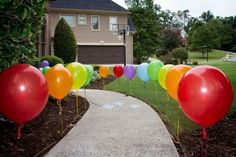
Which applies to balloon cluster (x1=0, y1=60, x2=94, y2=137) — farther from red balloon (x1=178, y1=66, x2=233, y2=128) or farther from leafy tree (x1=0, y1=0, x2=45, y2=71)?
red balloon (x1=178, y1=66, x2=233, y2=128)

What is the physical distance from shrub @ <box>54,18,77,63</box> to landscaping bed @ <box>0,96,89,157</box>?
14.0 meters

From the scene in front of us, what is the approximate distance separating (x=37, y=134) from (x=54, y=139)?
35cm

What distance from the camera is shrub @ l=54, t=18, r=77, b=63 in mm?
23781

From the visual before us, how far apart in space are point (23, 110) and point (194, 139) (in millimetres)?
3592

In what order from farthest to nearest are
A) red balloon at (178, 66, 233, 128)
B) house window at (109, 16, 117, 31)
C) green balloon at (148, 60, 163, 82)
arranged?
house window at (109, 16, 117, 31), green balloon at (148, 60, 163, 82), red balloon at (178, 66, 233, 128)

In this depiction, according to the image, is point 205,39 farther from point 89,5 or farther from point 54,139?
point 54,139

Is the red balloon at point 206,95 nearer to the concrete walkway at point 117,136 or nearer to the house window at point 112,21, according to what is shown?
the concrete walkway at point 117,136

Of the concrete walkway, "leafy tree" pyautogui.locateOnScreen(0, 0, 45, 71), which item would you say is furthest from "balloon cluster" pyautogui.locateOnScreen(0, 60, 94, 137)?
the concrete walkway

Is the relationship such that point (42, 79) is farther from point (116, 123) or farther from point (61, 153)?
point (116, 123)

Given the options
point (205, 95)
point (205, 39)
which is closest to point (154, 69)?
point (205, 95)

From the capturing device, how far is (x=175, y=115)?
975cm

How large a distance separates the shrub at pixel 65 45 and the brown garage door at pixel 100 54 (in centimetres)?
1151

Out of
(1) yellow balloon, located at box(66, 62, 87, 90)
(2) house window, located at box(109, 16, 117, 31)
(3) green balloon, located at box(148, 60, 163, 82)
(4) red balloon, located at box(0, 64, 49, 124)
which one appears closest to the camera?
(4) red balloon, located at box(0, 64, 49, 124)

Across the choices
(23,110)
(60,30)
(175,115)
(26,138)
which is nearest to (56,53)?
(60,30)
